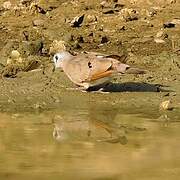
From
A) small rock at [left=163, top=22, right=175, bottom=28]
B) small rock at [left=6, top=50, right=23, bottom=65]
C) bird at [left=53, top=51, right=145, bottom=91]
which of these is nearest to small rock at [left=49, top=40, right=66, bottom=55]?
small rock at [left=6, top=50, right=23, bottom=65]

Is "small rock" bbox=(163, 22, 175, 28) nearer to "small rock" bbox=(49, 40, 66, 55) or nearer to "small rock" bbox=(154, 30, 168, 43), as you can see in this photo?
"small rock" bbox=(154, 30, 168, 43)

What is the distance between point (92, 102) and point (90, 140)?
2.18 metres

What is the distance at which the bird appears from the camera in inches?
350

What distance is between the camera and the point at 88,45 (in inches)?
449

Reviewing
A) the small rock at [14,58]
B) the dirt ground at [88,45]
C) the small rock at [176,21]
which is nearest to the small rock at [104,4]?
the dirt ground at [88,45]

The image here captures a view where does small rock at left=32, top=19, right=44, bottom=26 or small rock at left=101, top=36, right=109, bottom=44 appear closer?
small rock at left=101, top=36, right=109, bottom=44

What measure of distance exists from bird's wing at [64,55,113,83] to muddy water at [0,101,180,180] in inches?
20.8

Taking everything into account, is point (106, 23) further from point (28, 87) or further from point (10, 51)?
point (28, 87)

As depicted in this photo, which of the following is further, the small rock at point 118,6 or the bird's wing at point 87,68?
the small rock at point 118,6

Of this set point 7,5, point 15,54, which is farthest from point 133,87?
point 7,5

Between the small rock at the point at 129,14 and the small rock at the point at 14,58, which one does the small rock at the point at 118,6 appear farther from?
the small rock at the point at 14,58

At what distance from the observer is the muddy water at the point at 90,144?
19.0 ft

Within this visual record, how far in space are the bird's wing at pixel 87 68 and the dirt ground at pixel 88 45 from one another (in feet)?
0.86

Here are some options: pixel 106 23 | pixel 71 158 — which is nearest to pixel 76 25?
pixel 106 23
